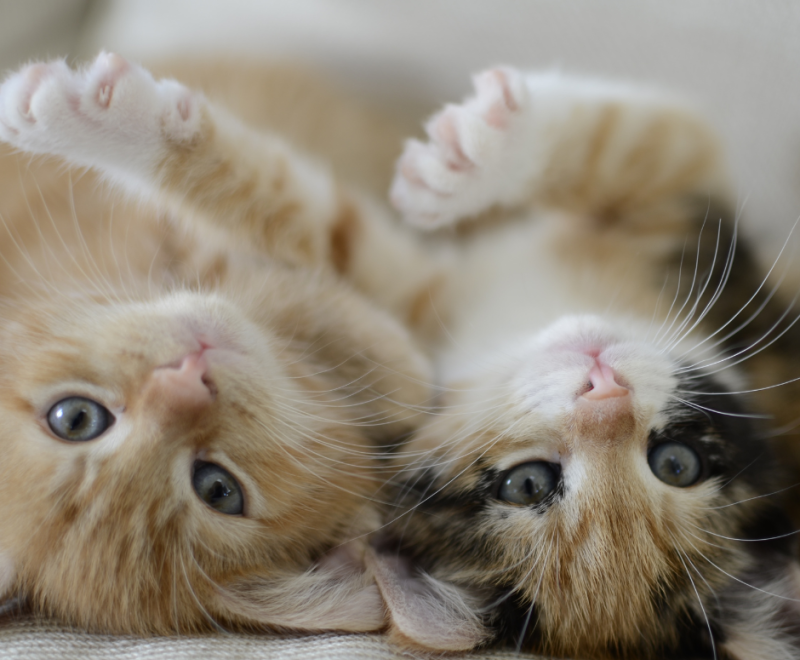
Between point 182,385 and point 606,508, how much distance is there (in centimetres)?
68

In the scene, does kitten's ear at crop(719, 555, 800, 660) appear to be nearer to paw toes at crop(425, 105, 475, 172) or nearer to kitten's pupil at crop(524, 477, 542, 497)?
kitten's pupil at crop(524, 477, 542, 497)

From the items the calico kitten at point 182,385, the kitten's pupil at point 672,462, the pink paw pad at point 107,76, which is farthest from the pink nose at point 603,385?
the pink paw pad at point 107,76

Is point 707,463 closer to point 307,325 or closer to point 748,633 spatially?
point 748,633

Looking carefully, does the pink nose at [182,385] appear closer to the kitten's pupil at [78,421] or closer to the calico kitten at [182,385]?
the calico kitten at [182,385]

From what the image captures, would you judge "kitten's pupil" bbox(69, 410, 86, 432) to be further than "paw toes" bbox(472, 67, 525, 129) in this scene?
No

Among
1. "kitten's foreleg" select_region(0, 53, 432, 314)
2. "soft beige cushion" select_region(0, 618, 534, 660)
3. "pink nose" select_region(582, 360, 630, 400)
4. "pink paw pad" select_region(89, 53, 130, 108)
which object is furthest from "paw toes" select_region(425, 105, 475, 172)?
"soft beige cushion" select_region(0, 618, 534, 660)

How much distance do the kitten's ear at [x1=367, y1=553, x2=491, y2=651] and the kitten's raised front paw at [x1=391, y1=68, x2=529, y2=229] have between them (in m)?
0.68

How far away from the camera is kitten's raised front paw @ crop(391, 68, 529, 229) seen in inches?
44.9

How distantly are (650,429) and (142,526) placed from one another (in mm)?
808

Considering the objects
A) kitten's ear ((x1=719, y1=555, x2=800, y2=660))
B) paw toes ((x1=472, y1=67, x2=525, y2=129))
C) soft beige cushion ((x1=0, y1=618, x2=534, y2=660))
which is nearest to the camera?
soft beige cushion ((x1=0, y1=618, x2=534, y2=660))

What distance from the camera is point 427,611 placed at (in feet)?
3.10

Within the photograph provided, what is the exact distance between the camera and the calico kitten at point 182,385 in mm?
917

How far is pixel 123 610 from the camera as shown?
0.92 metres

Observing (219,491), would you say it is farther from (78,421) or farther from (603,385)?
(603,385)
